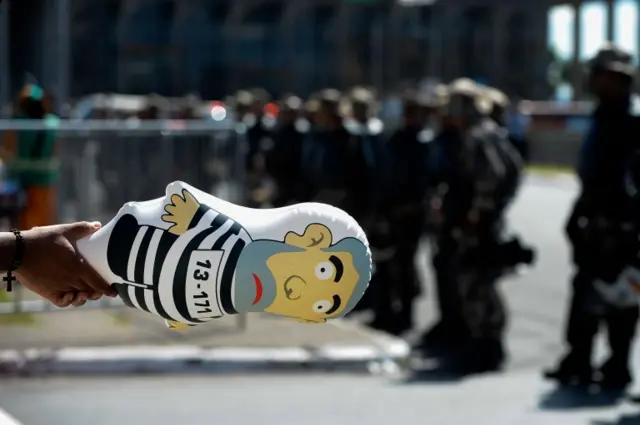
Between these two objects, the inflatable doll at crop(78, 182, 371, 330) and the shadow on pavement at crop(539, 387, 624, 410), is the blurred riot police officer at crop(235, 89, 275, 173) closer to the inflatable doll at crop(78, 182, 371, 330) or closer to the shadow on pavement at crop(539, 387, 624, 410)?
the shadow on pavement at crop(539, 387, 624, 410)

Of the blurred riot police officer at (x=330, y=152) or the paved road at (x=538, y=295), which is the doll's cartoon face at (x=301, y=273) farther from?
the blurred riot police officer at (x=330, y=152)

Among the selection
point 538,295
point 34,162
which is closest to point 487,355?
point 34,162

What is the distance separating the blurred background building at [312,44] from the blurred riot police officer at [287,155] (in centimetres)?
5175

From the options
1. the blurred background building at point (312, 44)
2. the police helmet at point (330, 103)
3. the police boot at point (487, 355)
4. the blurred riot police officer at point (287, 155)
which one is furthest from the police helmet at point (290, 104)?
the blurred background building at point (312, 44)

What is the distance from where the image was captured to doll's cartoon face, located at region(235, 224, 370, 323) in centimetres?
245

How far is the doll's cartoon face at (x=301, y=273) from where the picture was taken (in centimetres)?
245

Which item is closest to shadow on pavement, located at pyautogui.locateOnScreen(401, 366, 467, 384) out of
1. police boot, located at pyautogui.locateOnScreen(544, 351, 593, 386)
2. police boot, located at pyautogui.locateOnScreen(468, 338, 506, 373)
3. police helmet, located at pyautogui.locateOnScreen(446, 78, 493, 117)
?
police boot, located at pyautogui.locateOnScreen(468, 338, 506, 373)

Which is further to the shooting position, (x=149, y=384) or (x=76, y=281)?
(x=149, y=384)

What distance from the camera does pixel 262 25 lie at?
8825 cm

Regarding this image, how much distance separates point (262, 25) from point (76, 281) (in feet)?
284

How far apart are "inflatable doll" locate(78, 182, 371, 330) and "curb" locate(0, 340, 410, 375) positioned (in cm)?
751

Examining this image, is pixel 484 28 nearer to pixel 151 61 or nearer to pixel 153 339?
pixel 151 61

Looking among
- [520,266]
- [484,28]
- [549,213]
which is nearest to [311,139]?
[520,266]

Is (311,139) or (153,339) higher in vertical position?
(311,139)
